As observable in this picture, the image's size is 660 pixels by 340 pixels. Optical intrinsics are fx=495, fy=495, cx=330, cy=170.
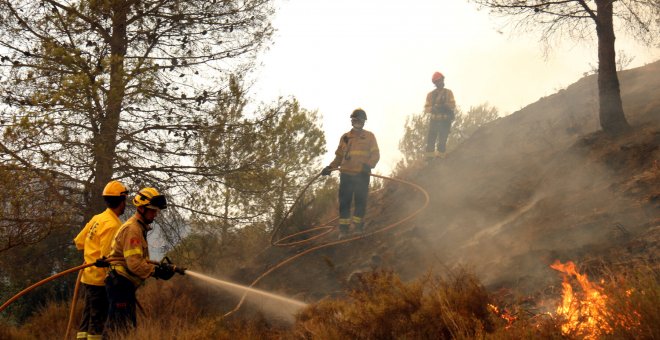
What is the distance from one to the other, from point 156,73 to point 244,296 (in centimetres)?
428

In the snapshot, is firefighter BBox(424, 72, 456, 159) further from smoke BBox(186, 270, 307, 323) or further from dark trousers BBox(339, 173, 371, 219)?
smoke BBox(186, 270, 307, 323)

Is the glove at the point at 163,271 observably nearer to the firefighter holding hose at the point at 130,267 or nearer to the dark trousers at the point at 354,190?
the firefighter holding hose at the point at 130,267

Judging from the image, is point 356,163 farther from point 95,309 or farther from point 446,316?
point 446,316

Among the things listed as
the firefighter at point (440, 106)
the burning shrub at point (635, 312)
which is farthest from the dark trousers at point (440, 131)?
the burning shrub at point (635, 312)

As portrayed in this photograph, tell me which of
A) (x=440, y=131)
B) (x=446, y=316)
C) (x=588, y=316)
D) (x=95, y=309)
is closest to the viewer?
(x=588, y=316)

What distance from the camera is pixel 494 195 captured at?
9.46 m

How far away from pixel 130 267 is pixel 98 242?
0.84m

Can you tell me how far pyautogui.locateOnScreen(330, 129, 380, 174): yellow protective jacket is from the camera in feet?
31.3

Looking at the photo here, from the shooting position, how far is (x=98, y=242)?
554 centimetres

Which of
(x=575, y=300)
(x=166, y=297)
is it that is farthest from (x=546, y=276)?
(x=166, y=297)

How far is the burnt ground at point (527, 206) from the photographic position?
605 cm

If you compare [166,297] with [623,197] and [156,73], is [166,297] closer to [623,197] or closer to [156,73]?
[156,73]

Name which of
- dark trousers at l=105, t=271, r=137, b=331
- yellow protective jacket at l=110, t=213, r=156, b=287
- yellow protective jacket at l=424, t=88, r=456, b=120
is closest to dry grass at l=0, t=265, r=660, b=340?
dark trousers at l=105, t=271, r=137, b=331

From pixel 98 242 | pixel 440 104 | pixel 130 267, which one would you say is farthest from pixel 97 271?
pixel 440 104
